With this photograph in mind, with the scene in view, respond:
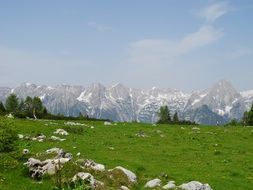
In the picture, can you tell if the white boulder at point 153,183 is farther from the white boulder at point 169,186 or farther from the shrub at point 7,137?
the shrub at point 7,137

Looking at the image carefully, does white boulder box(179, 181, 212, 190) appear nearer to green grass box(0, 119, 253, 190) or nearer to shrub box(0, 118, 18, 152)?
green grass box(0, 119, 253, 190)

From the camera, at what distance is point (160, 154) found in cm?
4259

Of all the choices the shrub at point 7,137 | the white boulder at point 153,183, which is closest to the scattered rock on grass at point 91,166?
the white boulder at point 153,183

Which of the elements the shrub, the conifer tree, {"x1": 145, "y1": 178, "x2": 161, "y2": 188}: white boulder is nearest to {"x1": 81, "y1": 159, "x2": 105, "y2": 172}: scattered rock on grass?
{"x1": 145, "y1": 178, "x2": 161, "y2": 188}: white boulder

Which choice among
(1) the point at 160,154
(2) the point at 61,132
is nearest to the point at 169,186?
(1) the point at 160,154

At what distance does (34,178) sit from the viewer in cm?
2755

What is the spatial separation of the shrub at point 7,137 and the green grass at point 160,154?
5.30ft

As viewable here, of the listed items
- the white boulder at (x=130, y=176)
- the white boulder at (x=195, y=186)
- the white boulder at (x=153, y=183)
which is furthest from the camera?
the white boulder at (x=130, y=176)

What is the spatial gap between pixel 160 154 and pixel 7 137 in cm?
1559

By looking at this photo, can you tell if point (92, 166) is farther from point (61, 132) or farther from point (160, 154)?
point (61, 132)

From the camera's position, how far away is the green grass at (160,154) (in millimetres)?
29875

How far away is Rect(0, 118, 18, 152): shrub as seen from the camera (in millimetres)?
32181

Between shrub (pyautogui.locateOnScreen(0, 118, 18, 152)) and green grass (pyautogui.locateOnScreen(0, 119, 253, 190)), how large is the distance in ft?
5.30

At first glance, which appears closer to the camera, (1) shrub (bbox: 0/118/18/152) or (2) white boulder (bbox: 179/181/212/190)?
(2) white boulder (bbox: 179/181/212/190)
